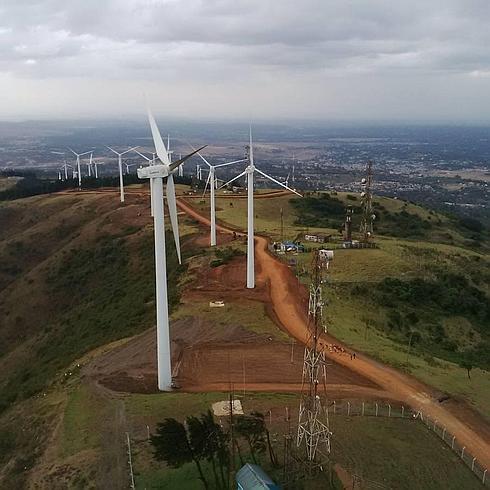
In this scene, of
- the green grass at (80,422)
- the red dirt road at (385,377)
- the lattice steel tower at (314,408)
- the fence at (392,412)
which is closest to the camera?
the lattice steel tower at (314,408)

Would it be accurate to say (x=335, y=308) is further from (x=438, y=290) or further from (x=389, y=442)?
(x=389, y=442)

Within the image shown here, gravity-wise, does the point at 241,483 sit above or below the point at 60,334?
above

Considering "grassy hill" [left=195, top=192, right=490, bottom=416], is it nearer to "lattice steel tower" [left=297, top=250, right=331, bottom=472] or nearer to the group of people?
the group of people

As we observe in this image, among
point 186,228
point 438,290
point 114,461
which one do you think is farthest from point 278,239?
point 114,461

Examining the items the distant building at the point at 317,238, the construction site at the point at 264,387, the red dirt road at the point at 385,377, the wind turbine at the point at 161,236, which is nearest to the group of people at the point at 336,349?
the construction site at the point at 264,387

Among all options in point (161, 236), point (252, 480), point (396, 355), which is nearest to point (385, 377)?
point (396, 355)

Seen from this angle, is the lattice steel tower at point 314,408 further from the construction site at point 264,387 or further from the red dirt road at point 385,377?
the red dirt road at point 385,377
